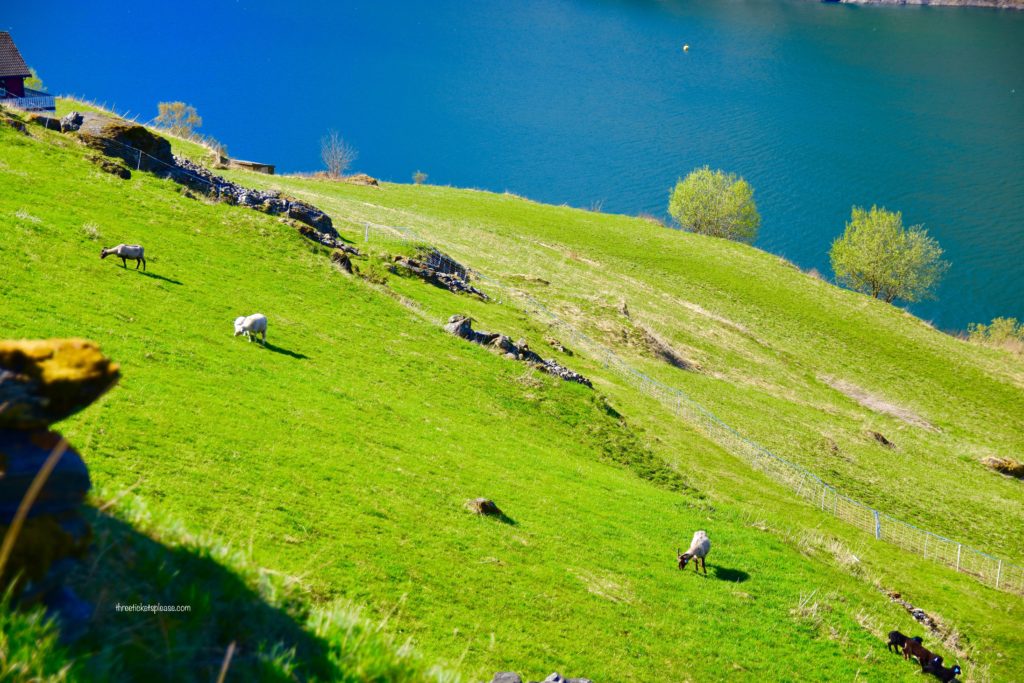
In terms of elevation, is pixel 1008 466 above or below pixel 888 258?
below

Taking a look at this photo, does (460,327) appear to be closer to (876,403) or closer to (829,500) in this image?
(829,500)

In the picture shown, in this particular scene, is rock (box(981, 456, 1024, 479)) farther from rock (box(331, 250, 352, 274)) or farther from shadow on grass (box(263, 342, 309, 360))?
shadow on grass (box(263, 342, 309, 360))

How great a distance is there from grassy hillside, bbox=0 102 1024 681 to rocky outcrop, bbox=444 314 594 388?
52.5 inches

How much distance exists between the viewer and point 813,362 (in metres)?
67.7

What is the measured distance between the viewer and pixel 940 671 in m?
22.1

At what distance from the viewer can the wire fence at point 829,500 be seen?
3803 centimetres

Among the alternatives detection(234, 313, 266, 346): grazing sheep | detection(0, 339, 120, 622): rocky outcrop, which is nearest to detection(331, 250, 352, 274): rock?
detection(234, 313, 266, 346): grazing sheep

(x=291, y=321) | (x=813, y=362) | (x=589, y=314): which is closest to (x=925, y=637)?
(x=291, y=321)

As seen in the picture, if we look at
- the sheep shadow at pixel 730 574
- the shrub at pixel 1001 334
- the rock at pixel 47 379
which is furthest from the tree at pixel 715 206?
the rock at pixel 47 379

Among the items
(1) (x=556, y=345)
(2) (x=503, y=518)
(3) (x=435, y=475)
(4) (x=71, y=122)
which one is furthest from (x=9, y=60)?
(2) (x=503, y=518)

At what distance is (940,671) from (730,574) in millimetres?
6365

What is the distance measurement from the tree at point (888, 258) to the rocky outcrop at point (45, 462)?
366ft

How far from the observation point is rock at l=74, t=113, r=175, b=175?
4281 cm

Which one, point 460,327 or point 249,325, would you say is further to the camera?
point 460,327
